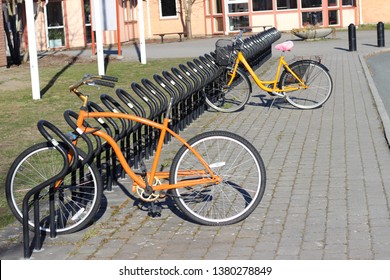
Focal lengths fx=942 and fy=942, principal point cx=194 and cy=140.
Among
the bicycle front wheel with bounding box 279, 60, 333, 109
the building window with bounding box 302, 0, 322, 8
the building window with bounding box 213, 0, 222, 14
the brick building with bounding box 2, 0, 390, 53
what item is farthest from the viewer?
the building window with bounding box 213, 0, 222, 14

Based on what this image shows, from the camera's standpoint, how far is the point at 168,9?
161 ft

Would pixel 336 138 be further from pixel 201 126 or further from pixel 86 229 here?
Result: pixel 86 229

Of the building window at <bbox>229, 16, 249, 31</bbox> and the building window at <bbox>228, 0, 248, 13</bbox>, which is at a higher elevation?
the building window at <bbox>228, 0, 248, 13</bbox>

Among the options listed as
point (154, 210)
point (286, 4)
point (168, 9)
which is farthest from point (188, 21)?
point (154, 210)

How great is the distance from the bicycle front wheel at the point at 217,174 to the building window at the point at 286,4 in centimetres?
3912

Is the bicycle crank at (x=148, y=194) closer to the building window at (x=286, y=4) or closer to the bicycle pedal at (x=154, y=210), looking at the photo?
the bicycle pedal at (x=154, y=210)

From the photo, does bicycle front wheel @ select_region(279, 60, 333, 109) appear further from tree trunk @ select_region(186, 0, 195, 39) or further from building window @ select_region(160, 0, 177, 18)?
building window @ select_region(160, 0, 177, 18)

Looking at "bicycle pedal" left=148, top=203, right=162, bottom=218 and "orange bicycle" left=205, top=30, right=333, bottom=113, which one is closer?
"bicycle pedal" left=148, top=203, right=162, bottom=218

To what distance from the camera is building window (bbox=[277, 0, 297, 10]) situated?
153 feet

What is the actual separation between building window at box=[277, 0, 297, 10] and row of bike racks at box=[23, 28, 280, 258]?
3084 cm

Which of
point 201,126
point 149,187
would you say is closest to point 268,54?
point 201,126

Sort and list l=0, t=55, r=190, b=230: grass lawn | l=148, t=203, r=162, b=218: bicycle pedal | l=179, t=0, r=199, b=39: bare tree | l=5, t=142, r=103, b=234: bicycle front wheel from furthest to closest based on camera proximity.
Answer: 1. l=179, t=0, r=199, b=39: bare tree
2. l=0, t=55, r=190, b=230: grass lawn
3. l=148, t=203, r=162, b=218: bicycle pedal
4. l=5, t=142, r=103, b=234: bicycle front wheel

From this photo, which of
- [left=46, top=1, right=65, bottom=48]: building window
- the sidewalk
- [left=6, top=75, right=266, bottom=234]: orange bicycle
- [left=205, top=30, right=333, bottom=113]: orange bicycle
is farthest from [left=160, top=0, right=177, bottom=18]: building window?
[left=6, top=75, right=266, bottom=234]: orange bicycle

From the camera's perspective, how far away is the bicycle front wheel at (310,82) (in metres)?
15.5
